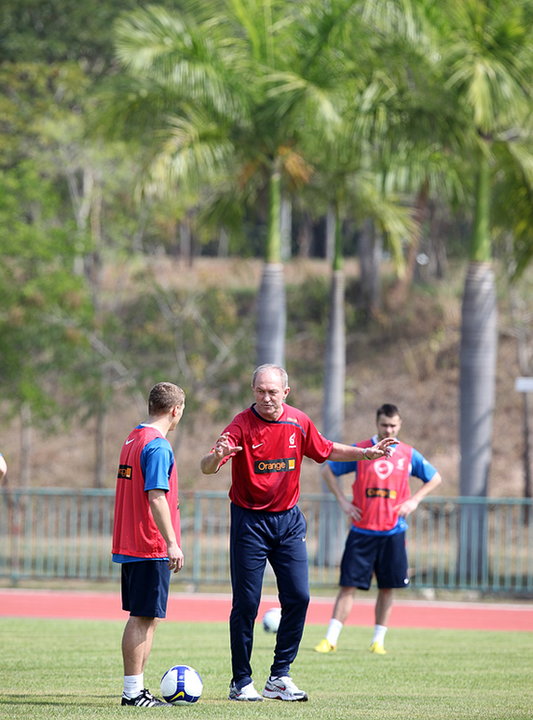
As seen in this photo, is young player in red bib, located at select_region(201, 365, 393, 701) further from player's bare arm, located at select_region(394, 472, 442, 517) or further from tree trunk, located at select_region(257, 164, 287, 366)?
tree trunk, located at select_region(257, 164, 287, 366)

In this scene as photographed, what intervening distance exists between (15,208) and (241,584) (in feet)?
64.9

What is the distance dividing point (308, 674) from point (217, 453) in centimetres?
274

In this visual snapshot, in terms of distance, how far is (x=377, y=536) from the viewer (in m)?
10.8

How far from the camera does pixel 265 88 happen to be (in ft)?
69.6

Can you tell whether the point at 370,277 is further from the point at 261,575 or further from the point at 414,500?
the point at 261,575

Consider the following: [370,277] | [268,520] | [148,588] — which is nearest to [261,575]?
[268,520]

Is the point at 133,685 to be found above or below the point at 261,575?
below

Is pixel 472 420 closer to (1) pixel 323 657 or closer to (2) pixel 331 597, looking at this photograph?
(2) pixel 331 597

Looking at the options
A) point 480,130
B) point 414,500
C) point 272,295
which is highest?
point 480,130

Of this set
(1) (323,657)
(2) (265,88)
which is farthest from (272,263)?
(1) (323,657)

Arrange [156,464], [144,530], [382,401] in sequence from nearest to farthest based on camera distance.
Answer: [156,464] → [144,530] → [382,401]

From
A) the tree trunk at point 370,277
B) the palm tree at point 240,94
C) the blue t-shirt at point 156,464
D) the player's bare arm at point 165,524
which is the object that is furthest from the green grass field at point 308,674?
the tree trunk at point 370,277

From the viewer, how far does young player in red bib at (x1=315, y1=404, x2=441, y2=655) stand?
35.4 ft

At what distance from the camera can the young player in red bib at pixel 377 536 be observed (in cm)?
1078
